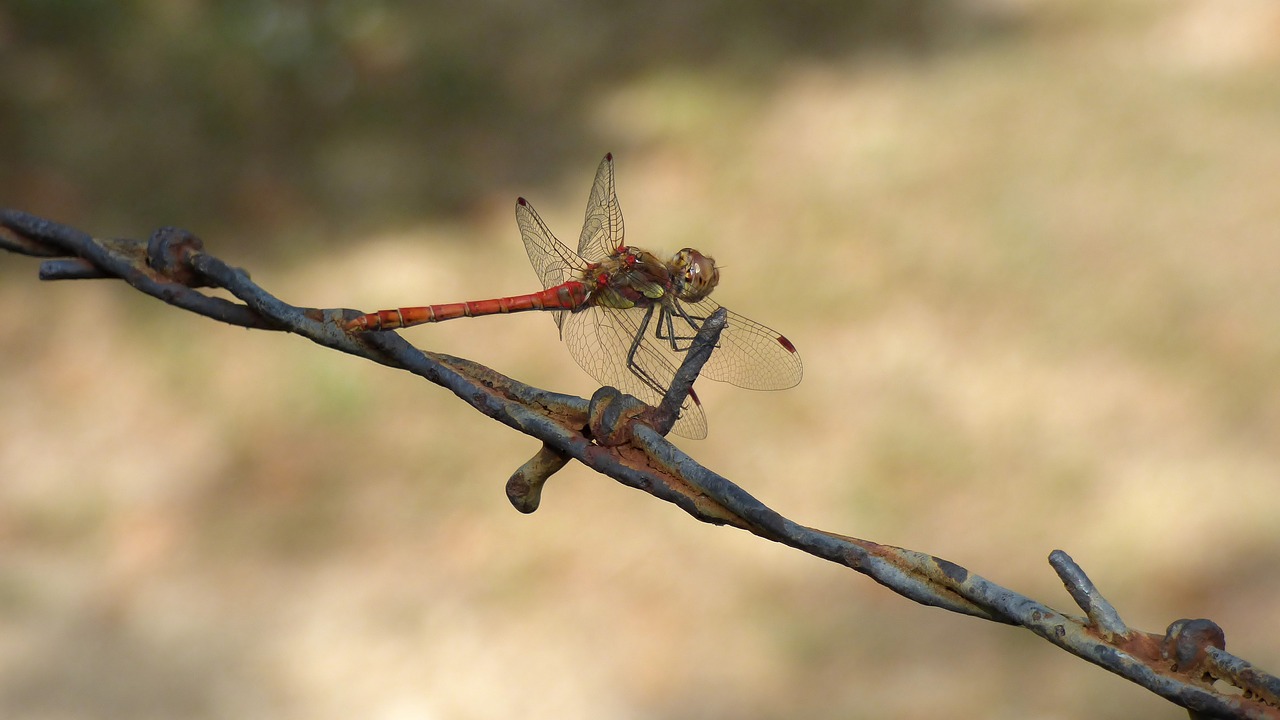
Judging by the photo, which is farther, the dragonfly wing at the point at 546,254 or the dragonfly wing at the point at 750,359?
the dragonfly wing at the point at 546,254

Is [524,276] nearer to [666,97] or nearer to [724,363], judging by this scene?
[666,97]

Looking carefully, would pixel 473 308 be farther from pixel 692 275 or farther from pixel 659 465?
pixel 659 465

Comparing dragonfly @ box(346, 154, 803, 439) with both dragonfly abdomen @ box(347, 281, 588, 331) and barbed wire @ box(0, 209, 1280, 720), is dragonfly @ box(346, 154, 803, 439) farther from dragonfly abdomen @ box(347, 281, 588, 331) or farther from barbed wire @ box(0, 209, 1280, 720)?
barbed wire @ box(0, 209, 1280, 720)

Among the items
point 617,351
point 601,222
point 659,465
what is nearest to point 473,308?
point 617,351

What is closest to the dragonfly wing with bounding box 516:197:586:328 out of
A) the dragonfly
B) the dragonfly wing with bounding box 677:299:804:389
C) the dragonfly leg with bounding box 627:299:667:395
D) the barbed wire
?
the dragonfly

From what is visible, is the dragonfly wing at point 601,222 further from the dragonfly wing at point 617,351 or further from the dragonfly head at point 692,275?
the dragonfly head at point 692,275

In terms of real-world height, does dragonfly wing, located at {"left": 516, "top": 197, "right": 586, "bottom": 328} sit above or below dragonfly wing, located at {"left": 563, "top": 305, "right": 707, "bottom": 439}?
above

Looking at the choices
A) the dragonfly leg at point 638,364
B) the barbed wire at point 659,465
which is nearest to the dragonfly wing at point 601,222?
the dragonfly leg at point 638,364
